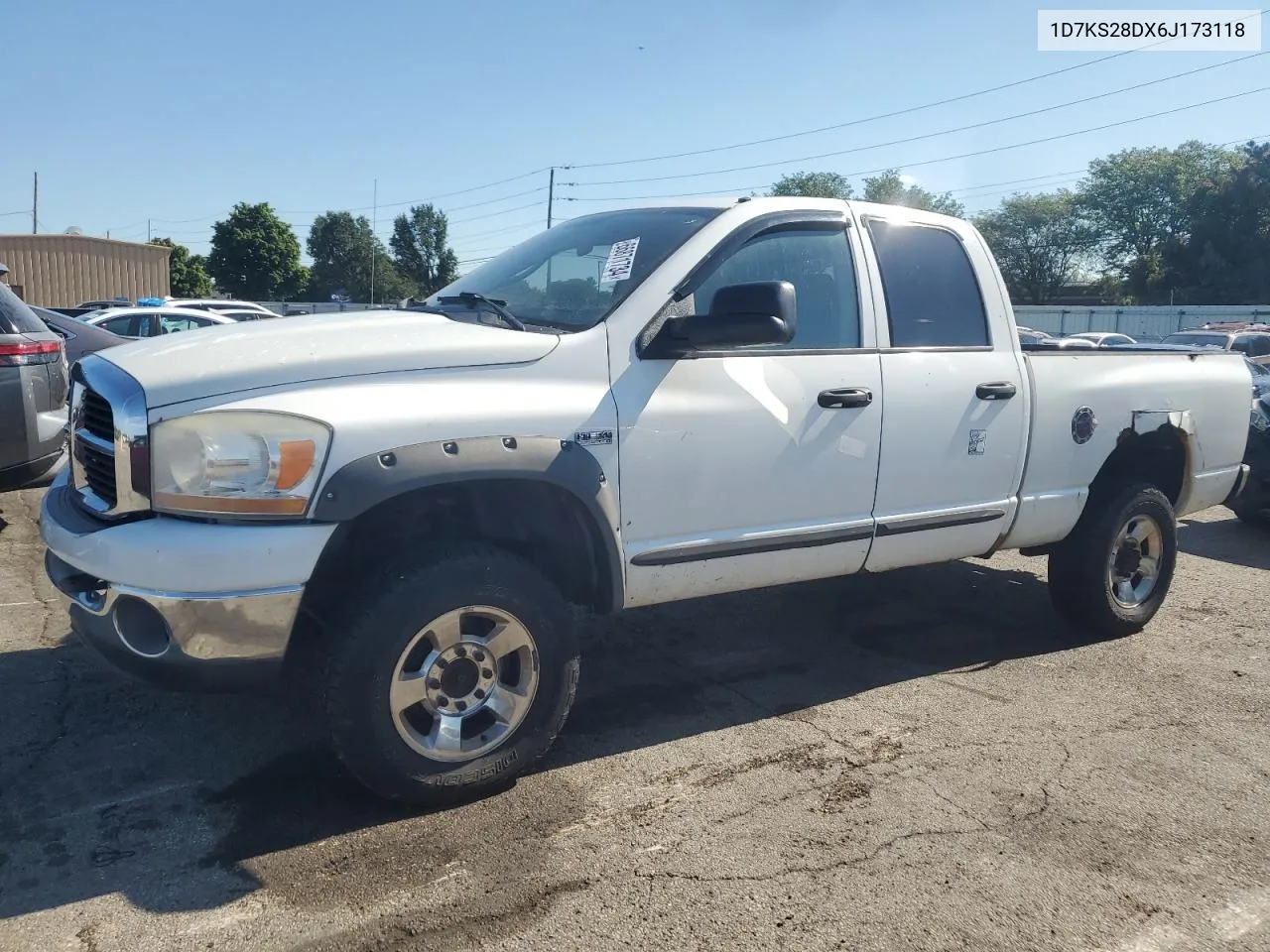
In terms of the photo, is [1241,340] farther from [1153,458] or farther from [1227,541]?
[1153,458]

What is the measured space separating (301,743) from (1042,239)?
279ft

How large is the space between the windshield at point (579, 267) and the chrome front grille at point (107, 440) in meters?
1.30

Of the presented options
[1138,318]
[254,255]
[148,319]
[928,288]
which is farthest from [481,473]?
[254,255]

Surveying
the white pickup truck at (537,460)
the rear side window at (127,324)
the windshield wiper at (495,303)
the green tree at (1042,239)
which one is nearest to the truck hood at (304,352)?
the white pickup truck at (537,460)

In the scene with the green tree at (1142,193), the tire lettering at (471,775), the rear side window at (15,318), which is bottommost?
the tire lettering at (471,775)

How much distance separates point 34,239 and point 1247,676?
3974cm

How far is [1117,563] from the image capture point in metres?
5.34

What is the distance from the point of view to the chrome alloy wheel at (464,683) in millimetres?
3188

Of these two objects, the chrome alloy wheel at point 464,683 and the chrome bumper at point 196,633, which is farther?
the chrome alloy wheel at point 464,683

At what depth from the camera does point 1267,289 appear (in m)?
52.6

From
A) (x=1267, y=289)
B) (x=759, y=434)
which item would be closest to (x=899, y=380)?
(x=759, y=434)

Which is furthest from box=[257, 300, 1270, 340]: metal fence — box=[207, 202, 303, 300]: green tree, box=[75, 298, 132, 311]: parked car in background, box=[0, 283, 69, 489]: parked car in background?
box=[0, 283, 69, 489]: parked car in background

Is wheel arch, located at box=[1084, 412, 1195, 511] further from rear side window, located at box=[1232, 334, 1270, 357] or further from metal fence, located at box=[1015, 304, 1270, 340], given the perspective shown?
metal fence, located at box=[1015, 304, 1270, 340]

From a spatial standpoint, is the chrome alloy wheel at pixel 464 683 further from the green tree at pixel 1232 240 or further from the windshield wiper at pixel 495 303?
the green tree at pixel 1232 240
